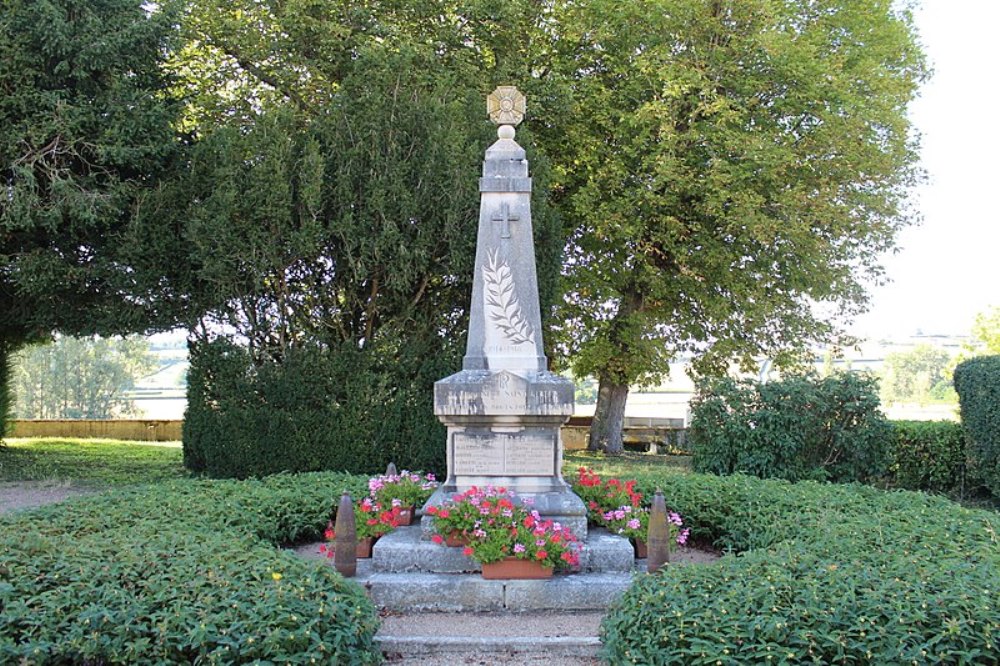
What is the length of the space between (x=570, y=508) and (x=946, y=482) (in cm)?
830

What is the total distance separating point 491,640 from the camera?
227 inches

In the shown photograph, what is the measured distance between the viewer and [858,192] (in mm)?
17250

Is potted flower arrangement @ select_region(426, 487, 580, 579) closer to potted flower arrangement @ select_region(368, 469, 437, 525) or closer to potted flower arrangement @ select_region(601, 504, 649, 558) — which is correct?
potted flower arrangement @ select_region(601, 504, 649, 558)

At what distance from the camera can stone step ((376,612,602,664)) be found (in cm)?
566

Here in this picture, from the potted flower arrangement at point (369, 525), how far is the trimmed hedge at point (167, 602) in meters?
1.30

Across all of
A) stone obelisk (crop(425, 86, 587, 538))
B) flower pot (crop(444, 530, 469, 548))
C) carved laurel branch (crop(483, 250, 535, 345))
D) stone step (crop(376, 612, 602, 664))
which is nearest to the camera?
stone step (crop(376, 612, 602, 664))

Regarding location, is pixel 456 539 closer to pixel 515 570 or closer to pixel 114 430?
pixel 515 570

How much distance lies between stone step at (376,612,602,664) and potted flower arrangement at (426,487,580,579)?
0.45 m

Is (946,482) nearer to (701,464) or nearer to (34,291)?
(701,464)

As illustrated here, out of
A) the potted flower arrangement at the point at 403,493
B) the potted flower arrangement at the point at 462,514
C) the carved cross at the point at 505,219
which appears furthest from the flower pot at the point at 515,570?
the carved cross at the point at 505,219

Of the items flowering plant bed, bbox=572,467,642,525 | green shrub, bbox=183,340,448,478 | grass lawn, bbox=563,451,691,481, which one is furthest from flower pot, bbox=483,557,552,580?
grass lawn, bbox=563,451,691,481

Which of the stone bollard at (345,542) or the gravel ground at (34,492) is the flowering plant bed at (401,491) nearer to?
the stone bollard at (345,542)

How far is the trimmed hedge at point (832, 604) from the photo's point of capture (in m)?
4.28

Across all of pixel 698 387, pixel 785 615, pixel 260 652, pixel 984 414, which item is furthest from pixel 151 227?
pixel 984 414
